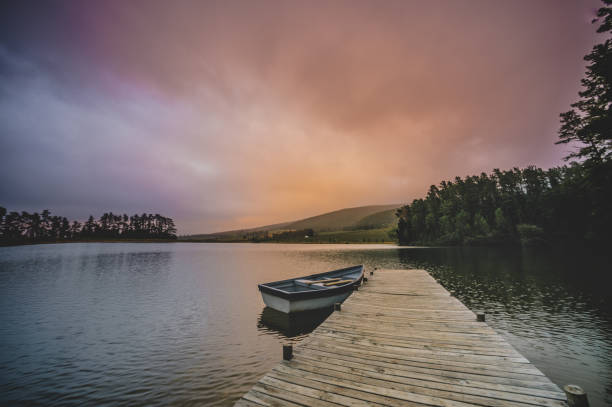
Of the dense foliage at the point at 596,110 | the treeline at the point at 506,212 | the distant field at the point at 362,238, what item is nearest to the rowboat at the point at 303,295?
the dense foliage at the point at 596,110

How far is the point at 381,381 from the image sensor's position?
5977 millimetres

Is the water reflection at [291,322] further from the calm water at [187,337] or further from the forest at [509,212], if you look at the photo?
the forest at [509,212]

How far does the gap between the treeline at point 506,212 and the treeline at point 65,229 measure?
641 ft

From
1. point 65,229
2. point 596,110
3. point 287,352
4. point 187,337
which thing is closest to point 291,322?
point 187,337

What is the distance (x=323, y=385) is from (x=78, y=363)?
12.0m

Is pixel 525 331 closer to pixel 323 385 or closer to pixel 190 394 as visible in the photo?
pixel 323 385

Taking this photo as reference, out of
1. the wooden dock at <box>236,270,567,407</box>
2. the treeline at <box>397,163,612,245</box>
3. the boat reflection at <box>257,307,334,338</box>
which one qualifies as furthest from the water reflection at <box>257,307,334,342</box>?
the treeline at <box>397,163,612,245</box>

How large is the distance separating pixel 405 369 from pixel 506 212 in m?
103

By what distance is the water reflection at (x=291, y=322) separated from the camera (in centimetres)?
1395

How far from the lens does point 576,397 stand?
453 centimetres

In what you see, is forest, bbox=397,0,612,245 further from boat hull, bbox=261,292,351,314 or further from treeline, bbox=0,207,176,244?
treeline, bbox=0,207,176,244

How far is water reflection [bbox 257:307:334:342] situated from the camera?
13953 millimetres

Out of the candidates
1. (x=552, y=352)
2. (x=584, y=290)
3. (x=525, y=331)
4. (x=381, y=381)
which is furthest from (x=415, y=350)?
(x=584, y=290)

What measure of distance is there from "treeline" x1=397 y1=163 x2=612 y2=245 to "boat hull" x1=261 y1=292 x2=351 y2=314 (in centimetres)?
7057
